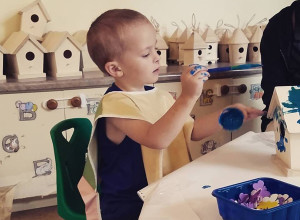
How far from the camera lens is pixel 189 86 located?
844 mm

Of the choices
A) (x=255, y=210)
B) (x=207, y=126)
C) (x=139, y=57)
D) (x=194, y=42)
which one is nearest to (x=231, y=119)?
(x=207, y=126)

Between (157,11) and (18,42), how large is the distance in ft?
2.72

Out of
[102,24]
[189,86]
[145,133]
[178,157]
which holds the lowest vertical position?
[178,157]

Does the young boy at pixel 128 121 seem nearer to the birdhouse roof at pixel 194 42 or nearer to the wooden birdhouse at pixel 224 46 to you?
the birdhouse roof at pixel 194 42

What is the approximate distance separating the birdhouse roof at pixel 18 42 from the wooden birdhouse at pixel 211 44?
2.89 feet

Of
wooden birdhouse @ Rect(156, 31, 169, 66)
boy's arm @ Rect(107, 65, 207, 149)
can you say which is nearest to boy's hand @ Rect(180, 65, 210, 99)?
boy's arm @ Rect(107, 65, 207, 149)

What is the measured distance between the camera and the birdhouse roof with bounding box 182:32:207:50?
2.04m

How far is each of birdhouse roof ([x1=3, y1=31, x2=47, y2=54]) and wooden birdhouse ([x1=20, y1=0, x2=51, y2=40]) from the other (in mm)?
87

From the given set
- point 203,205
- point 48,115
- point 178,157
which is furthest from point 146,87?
point 48,115

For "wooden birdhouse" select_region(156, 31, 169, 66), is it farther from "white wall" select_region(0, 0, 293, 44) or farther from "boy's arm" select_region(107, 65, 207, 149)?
"boy's arm" select_region(107, 65, 207, 149)

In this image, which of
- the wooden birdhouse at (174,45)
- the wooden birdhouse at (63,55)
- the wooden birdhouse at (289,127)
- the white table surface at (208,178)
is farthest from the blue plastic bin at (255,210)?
the wooden birdhouse at (174,45)

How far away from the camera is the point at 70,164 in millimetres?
1184

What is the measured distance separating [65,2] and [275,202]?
5.72 feet

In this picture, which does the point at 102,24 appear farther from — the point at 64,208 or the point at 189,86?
the point at 64,208
